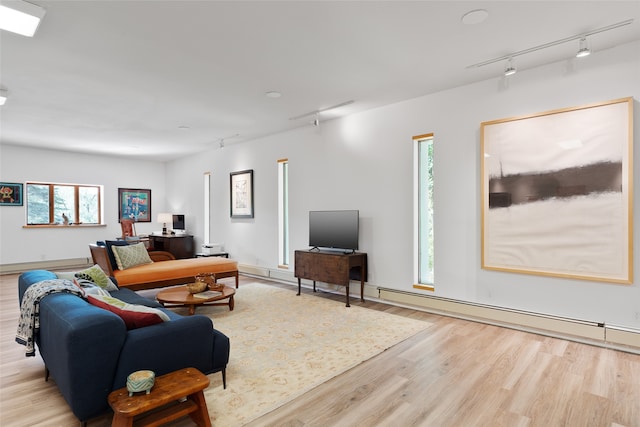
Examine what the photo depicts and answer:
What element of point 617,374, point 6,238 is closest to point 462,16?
point 617,374

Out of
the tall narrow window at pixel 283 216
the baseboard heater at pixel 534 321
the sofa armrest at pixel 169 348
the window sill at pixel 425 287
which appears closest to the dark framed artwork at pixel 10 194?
the tall narrow window at pixel 283 216

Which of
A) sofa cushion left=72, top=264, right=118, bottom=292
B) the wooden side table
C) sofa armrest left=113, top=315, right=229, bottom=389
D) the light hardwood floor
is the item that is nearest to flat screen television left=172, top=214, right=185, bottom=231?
sofa cushion left=72, top=264, right=118, bottom=292

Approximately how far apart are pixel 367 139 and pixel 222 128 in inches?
109

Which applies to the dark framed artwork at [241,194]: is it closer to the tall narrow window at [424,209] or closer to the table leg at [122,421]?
the tall narrow window at [424,209]

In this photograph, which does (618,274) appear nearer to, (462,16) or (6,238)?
(462,16)

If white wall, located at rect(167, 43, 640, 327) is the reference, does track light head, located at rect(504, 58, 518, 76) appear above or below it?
above

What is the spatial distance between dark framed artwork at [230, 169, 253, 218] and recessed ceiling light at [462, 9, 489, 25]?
5.16m

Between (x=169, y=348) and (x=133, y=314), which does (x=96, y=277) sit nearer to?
(x=133, y=314)

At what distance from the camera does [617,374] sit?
270 cm

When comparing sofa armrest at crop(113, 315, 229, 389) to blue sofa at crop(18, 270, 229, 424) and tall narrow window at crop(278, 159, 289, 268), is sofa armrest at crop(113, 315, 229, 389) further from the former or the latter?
tall narrow window at crop(278, 159, 289, 268)

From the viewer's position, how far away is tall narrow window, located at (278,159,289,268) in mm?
6594

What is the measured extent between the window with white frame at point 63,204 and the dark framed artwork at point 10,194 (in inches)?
7.4

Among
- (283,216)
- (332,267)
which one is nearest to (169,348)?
(332,267)

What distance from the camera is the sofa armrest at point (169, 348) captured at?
1988 mm
